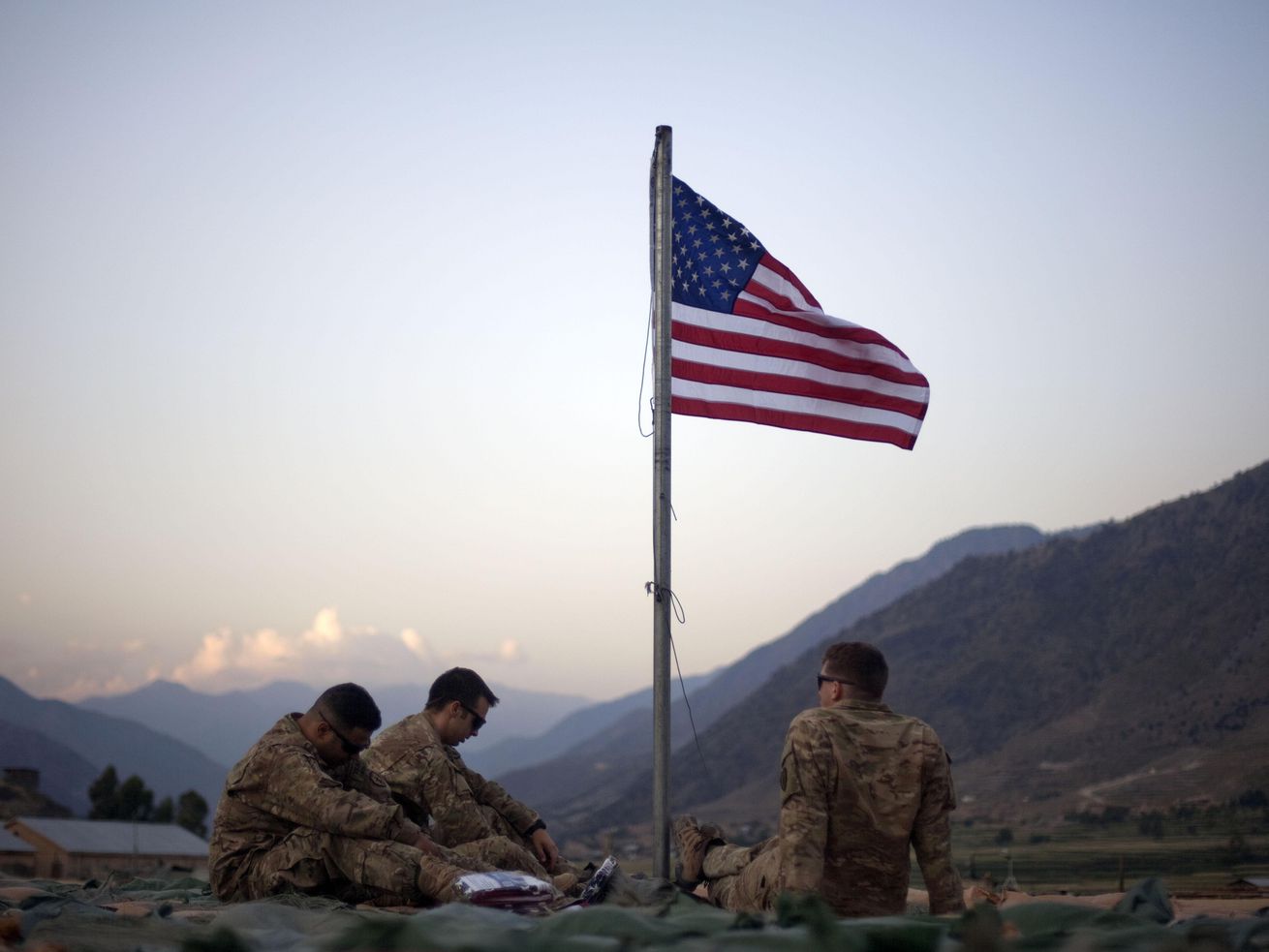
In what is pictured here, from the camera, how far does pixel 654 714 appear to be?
787cm

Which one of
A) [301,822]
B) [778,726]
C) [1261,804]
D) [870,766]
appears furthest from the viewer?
[778,726]

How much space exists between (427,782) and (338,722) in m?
1.34

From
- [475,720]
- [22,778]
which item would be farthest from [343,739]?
[22,778]

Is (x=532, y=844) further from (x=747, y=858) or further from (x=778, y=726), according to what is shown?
(x=778, y=726)

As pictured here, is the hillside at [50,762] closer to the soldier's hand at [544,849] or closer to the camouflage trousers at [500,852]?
the soldier's hand at [544,849]

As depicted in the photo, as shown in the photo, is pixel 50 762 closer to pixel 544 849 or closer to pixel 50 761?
pixel 50 761

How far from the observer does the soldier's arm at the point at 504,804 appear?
9.43 meters

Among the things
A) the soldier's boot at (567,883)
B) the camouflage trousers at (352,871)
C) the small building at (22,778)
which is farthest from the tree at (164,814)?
the camouflage trousers at (352,871)

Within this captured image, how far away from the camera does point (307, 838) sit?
7.26 metres

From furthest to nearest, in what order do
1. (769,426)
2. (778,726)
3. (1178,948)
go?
(778,726), (769,426), (1178,948)

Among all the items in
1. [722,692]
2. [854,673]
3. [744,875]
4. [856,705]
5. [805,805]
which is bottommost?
[744,875]

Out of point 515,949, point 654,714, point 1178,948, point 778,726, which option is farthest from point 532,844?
point 778,726

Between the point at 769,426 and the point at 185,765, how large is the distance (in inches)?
7091

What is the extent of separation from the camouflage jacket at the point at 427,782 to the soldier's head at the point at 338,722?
3.69 ft
